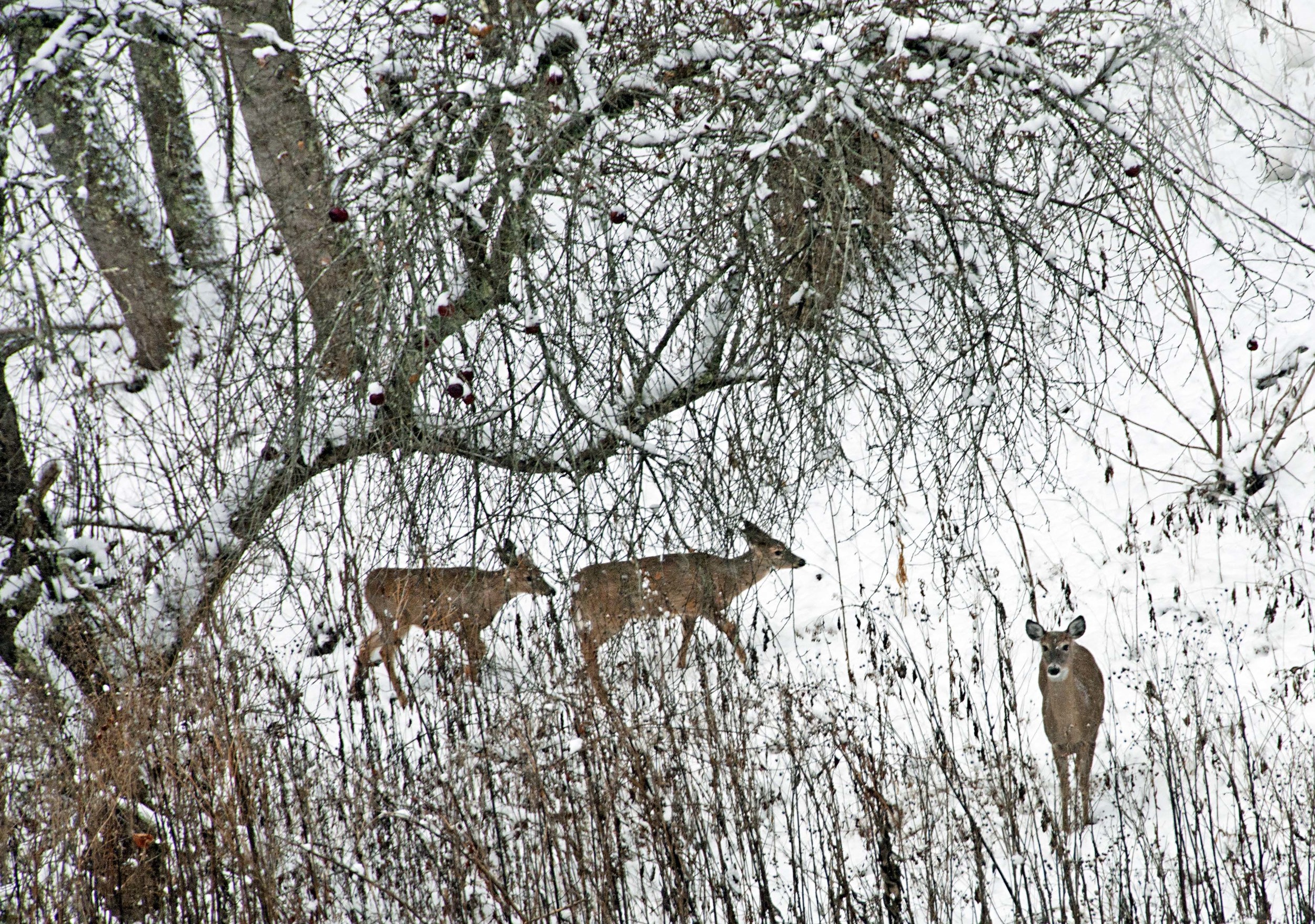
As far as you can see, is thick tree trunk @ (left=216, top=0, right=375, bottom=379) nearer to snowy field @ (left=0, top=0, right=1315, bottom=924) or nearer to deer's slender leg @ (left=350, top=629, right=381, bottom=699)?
snowy field @ (left=0, top=0, right=1315, bottom=924)

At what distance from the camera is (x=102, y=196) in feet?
21.7

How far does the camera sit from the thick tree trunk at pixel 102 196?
437 cm

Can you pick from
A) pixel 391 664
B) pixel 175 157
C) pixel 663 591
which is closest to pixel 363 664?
pixel 391 664

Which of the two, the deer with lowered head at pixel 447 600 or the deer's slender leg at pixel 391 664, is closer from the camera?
the deer with lowered head at pixel 447 600

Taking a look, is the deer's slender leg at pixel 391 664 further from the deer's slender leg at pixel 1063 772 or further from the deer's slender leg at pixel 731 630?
the deer's slender leg at pixel 1063 772

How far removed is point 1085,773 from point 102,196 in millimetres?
6541

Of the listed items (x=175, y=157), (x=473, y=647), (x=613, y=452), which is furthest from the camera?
(x=175, y=157)

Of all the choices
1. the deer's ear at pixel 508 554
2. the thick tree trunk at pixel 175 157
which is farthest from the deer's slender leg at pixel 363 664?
the thick tree trunk at pixel 175 157

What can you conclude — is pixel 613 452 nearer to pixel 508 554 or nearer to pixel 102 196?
pixel 508 554

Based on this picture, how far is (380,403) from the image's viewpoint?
3303 mm

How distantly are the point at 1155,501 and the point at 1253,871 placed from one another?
13.0 ft

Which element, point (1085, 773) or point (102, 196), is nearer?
point (1085, 773)

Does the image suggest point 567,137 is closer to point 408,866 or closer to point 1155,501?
point 408,866

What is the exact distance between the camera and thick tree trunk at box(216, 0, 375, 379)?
3559 millimetres
